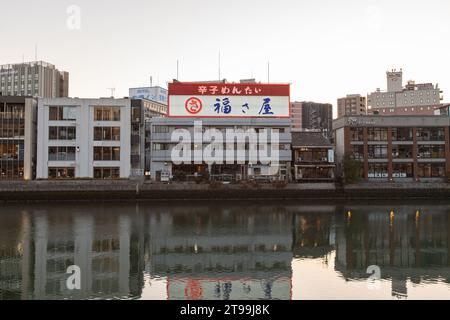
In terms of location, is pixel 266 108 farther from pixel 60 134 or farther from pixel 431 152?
pixel 60 134

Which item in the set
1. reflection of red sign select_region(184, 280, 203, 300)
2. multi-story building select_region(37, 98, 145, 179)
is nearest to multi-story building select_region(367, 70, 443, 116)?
multi-story building select_region(37, 98, 145, 179)

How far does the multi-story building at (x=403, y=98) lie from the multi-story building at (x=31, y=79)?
12049cm

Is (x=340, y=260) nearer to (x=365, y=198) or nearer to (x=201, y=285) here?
(x=201, y=285)

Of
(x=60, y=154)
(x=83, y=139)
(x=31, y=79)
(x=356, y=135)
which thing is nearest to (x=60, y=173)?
(x=60, y=154)

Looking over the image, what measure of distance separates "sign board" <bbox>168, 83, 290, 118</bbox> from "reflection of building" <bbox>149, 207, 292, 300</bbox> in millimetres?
24946

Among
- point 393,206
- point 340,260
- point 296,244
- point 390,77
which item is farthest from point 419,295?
point 390,77

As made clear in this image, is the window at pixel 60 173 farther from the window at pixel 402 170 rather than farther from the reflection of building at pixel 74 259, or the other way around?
the window at pixel 402 170

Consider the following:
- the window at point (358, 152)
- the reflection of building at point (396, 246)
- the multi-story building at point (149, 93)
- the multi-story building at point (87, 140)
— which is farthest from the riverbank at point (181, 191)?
the multi-story building at point (149, 93)

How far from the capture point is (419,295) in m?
18.8

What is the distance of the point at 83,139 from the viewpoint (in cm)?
6456

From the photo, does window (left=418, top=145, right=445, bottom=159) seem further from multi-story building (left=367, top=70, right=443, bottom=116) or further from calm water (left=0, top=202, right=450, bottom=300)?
multi-story building (left=367, top=70, right=443, bottom=116)

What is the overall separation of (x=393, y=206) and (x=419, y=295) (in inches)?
1469

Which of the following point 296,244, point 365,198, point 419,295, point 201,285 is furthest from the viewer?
point 365,198

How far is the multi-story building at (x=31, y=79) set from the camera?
167750 mm
